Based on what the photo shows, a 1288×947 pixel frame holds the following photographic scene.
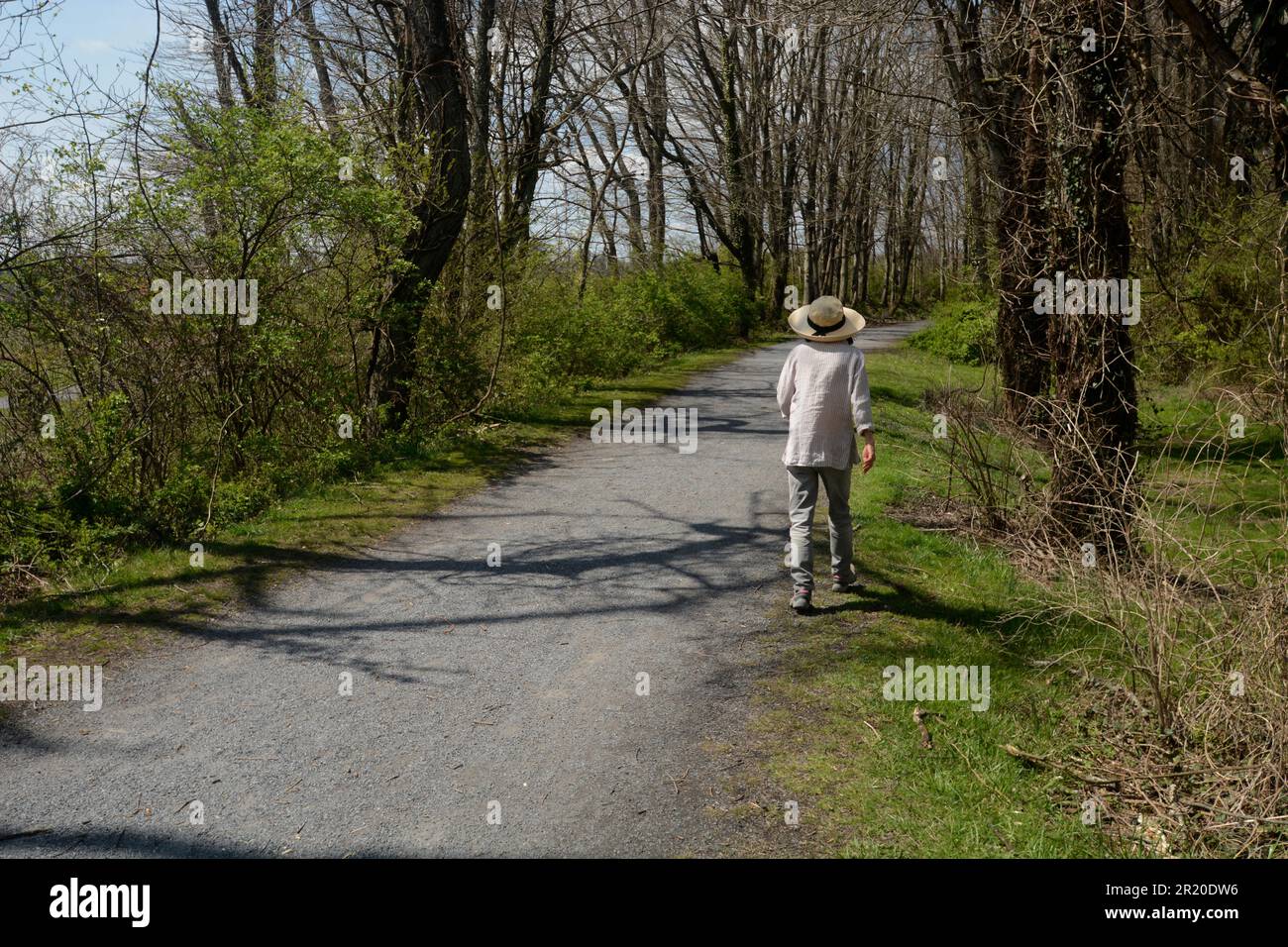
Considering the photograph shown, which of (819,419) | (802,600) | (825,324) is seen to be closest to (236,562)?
(802,600)

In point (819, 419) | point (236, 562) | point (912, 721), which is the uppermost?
point (819, 419)

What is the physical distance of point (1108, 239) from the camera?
8367mm

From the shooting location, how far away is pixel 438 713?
5.73 m

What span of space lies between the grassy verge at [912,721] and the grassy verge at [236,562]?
408cm

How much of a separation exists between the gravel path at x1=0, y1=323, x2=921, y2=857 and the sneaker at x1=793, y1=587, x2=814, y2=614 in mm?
292

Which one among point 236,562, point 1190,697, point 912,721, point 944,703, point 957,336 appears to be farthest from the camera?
point 957,336

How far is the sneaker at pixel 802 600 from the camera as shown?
289 inches

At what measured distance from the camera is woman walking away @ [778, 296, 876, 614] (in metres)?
7.24

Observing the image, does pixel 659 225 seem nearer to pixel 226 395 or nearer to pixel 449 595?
pixel 226 395

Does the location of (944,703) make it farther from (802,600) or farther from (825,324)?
(825,324)

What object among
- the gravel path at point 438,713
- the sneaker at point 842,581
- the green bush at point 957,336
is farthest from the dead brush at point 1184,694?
the green bush at point 957,336

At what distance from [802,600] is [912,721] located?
5.82ft

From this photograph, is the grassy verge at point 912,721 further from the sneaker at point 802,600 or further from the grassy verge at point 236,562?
the grassy verge at point 236,562

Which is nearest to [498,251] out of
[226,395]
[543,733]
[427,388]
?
[427,388]
